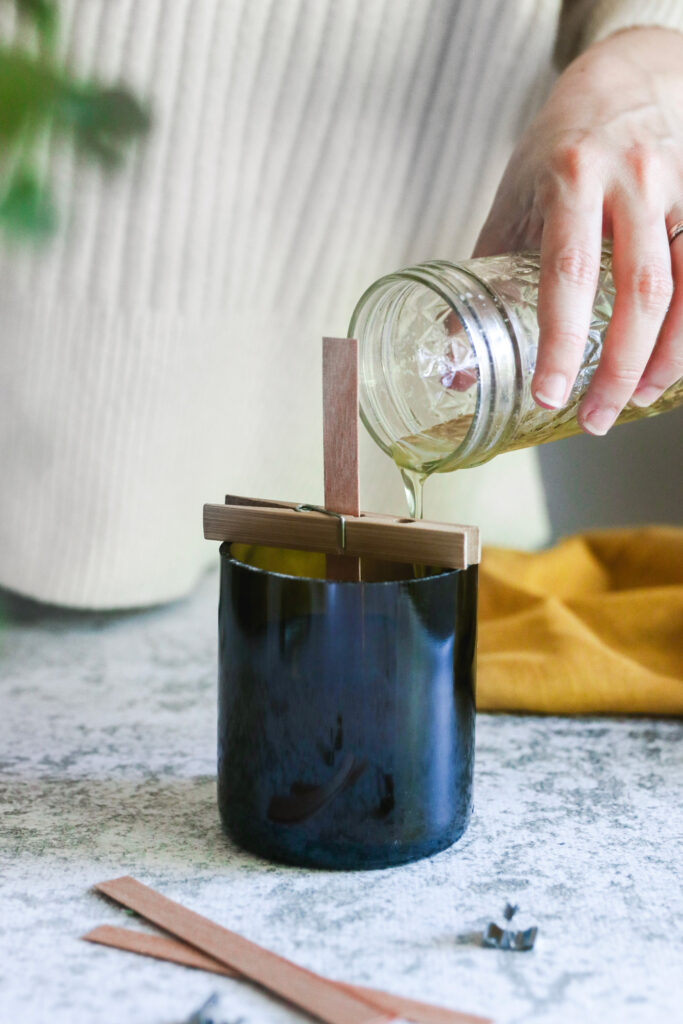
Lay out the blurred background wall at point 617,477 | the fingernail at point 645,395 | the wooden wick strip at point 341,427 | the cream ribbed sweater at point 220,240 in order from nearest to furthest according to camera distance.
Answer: the wooden wick strip at point 341,427 < the fingernail at point 645,395 < the cream ribbed sweater at point 220,240 < the blurred background wall at point 617,477

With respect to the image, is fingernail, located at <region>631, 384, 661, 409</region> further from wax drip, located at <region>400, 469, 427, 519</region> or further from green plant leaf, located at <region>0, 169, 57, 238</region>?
green plant leaf, located at <region>0, 169, 57, 238</region>

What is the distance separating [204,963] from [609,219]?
Answer: 1.60ft

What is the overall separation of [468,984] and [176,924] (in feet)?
0.45

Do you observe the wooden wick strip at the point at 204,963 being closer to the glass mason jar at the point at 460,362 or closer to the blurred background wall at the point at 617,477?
the glass mason jar at the point at 460,362

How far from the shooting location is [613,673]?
0.80 metres

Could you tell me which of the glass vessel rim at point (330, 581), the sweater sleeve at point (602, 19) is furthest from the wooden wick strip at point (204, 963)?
the sweater sleeve at point (602, 19)

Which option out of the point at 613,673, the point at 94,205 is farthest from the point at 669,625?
the point at 94,205

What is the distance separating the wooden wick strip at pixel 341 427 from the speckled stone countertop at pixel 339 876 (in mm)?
202

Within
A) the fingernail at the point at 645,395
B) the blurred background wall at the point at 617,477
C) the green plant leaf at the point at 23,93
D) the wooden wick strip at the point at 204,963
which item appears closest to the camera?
the green plant leaf at the point at 23,93

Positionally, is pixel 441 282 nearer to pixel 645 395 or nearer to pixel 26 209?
pixel 645 395

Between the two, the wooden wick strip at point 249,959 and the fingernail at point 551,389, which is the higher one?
the fingernail at point 551,389

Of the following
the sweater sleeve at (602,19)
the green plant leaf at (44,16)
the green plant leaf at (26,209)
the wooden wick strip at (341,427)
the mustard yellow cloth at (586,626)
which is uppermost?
the sweater sleeve at (602,19)

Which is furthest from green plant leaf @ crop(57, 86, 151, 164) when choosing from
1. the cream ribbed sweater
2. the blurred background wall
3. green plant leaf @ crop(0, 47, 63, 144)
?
the blurred background wall

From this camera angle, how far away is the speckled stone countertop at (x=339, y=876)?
45cm
